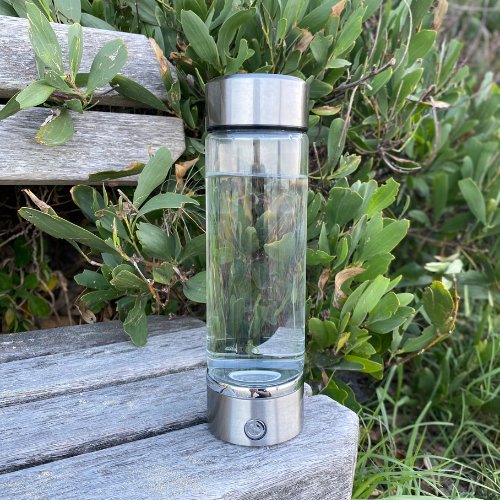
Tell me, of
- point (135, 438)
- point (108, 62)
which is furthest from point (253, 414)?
point (108, 62)

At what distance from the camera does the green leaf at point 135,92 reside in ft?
3.67

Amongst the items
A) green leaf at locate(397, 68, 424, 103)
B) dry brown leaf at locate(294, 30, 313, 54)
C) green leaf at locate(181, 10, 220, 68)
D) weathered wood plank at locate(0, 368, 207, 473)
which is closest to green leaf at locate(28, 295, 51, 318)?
weathered wood plank at locate(0, 368, 207, 473)

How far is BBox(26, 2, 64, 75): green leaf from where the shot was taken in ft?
3.10

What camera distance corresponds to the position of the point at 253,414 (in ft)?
2.77

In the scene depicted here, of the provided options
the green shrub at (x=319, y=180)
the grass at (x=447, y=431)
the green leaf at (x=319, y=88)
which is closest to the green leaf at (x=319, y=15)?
the green shrub at (x=319, y=180)

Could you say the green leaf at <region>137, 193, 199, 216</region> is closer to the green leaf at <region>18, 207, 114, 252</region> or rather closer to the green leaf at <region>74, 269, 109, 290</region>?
the green leaf at <region>18, 207, 114, 252</region>

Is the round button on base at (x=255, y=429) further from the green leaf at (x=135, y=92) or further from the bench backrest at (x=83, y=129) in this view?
the green leaf at (x=135, y=92)

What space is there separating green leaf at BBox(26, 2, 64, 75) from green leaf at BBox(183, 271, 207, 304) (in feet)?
1.53

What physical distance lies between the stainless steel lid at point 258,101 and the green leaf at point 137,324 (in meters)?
0.50

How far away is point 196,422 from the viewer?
92cm

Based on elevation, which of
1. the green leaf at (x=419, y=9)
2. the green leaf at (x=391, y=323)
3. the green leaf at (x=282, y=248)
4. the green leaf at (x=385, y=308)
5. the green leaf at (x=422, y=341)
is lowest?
the green leaf at (x=422, y=341)

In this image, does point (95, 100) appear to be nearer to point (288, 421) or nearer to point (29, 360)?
point (29, 360)

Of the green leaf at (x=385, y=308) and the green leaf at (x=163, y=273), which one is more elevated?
the green leaf at (x=163, y=273)

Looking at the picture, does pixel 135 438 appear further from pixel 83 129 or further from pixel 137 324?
pixel 83 129
